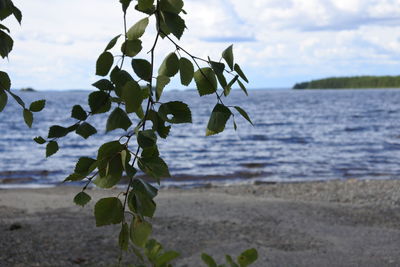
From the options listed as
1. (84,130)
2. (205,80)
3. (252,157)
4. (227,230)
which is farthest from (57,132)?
(252,157)

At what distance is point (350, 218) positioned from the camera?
22.8 feet

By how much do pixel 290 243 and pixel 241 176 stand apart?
24.7 ft

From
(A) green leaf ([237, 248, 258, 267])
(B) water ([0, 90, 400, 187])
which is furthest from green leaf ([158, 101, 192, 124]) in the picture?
(B) water ([0, 90, 400, 187])

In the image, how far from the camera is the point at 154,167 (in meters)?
0.62

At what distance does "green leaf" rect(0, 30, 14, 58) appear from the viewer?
1.06 m

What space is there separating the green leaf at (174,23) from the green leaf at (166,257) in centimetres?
41

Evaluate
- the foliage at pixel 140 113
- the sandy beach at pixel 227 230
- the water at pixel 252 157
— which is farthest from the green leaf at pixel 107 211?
the water at pixel 252 157

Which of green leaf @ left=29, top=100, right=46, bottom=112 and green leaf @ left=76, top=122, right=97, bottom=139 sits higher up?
green leaf @ left=29, top=100, right=46, bottom=112

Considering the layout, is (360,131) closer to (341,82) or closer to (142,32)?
(142,32)

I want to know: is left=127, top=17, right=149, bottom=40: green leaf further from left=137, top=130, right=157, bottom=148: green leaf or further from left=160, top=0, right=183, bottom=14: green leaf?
left=137, top=130, right=157, bottom=148: green leaf

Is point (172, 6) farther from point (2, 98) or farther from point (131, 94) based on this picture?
point (2, 98)

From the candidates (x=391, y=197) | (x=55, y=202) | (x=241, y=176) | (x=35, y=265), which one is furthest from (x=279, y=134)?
(x=35, y=265)

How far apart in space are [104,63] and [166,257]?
371 millimetres

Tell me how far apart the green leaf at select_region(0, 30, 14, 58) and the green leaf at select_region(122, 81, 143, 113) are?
1.78 ft
